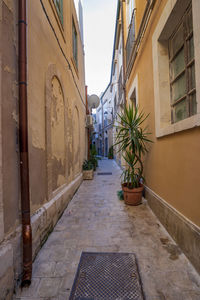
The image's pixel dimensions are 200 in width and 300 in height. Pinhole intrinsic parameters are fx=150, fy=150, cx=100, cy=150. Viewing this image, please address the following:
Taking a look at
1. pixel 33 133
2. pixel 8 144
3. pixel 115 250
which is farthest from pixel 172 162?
pixel 8 144

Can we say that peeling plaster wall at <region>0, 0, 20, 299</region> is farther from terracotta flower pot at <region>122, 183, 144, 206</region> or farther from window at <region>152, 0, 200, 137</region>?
terracotta flower pot at <region>122, 183, 144, 206</region>

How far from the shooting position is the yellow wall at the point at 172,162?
1.68 m

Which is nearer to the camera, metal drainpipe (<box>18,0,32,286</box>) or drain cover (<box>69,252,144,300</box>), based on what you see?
drain cover (<box>69,252,144,300</box>)

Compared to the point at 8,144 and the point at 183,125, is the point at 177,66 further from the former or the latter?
the point at 8,144

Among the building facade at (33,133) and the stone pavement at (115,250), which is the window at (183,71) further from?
the building facade at (33,133)

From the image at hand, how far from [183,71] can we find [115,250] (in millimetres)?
2617

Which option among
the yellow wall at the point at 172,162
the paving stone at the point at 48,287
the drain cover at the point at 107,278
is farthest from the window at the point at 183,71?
the paving stone at the point at 48,287

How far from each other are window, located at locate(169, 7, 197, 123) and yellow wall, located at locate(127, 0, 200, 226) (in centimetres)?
44

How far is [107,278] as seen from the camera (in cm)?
152

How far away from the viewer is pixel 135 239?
2.17 meters

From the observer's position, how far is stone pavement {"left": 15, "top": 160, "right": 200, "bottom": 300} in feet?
4.57

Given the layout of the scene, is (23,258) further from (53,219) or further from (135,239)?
(135,239)

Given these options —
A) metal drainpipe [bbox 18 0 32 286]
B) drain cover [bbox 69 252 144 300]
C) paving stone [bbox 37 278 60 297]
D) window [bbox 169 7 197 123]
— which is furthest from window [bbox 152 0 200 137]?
paving stone [bbox 37 278 60 297]

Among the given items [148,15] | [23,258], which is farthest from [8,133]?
[148,15]
